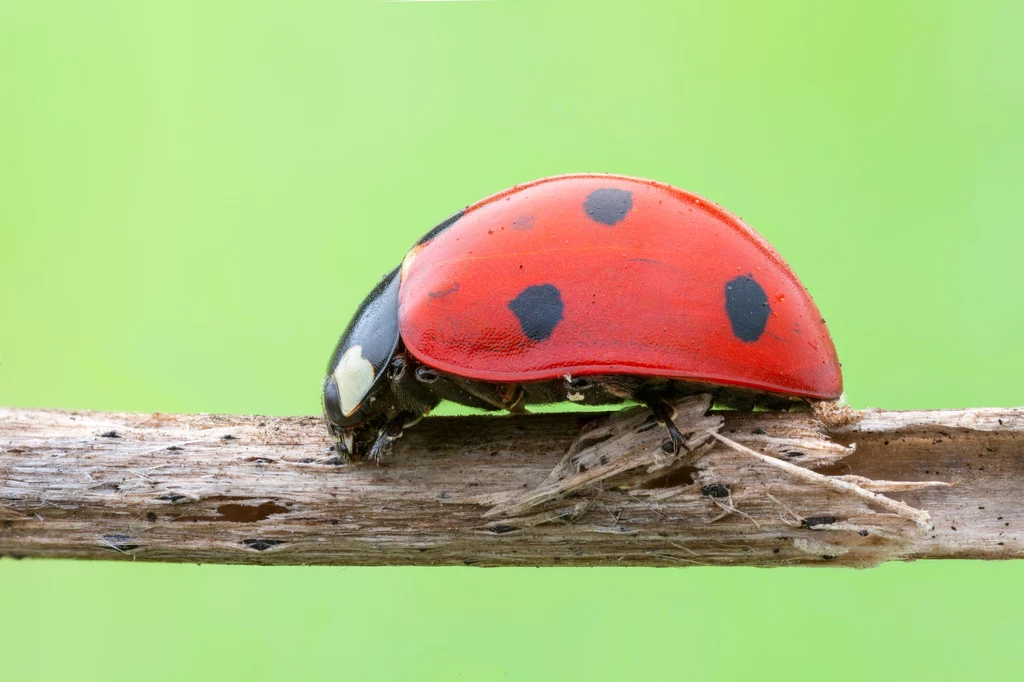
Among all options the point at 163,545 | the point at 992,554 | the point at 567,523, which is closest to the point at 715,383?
the point at 567,523

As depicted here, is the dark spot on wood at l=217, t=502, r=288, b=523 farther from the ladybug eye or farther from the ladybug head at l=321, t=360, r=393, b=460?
the ladybug eye

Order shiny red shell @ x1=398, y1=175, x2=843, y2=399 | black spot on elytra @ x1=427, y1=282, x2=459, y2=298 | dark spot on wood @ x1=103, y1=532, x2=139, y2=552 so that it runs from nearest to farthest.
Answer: shiny red shell @ x1=398, y1=175, x2=843, y2=399
black spot on elytra @ x1=427, y1=282, x2=459, y2=298
dark spot on wood @ x1=103, y1=532, x2=139, y2=552

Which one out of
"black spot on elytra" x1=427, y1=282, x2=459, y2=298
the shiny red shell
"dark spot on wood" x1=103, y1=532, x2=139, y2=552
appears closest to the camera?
the shiny red shell

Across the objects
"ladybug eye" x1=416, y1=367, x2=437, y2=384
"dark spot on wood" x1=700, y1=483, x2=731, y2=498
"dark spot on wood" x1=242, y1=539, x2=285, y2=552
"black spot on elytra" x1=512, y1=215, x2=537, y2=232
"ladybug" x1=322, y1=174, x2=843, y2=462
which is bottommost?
"dark spot on wood" x1=242, y1=539, x2=285, y2=552

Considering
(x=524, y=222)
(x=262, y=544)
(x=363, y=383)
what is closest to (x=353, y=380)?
(x=363, y=383)

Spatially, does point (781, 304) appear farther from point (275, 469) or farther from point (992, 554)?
point (275, 469)

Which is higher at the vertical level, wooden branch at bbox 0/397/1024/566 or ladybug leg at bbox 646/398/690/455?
ladybug leg at bbox 646/398/690/455

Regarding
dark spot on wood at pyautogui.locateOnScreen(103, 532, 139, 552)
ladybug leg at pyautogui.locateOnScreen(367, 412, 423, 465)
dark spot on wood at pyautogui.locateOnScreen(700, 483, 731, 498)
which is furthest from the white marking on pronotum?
dark spot on wood at pyautogui.locateOnScreen(700, 483, 731, 498)

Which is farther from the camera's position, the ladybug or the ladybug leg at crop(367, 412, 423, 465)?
the ladybug leg at crop(367, 412, 423, 465)
